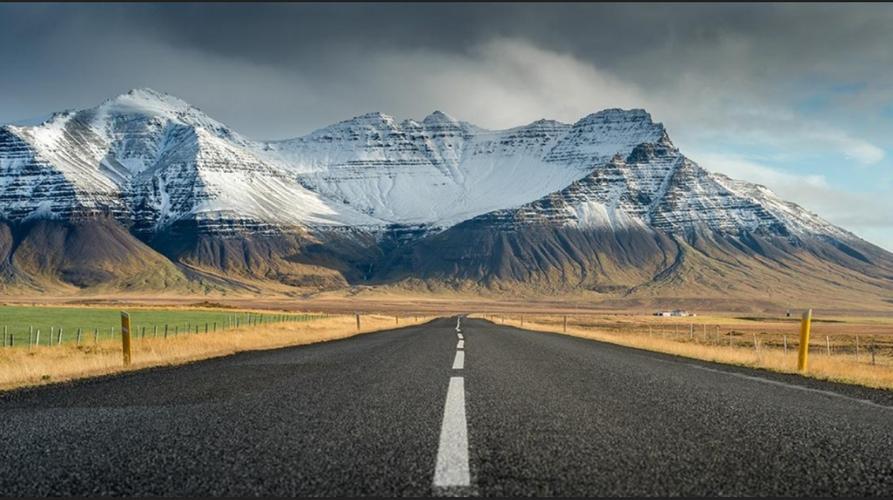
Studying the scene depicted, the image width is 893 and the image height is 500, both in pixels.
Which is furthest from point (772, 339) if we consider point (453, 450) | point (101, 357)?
point (453, 450)

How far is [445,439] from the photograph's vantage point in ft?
22.4

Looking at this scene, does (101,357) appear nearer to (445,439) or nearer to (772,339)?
(445,439)

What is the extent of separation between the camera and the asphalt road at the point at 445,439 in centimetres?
546

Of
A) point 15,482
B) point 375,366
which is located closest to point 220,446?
point 15,482

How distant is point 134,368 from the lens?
59.8 ft

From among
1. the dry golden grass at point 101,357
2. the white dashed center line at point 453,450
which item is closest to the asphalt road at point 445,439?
the white dashed center line at point 453,450

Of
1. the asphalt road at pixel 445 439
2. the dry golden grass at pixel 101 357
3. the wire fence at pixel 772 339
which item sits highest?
the asphalt road at pixel 445 439

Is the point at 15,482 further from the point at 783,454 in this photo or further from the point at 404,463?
the point at 783,454

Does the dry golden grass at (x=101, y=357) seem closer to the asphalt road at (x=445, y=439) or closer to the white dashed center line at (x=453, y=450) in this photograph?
the asphalt road at (x=445, y=439)

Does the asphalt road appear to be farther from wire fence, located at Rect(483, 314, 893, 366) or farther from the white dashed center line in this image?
wire fence, located at Rect(483, 314, 893, 366)

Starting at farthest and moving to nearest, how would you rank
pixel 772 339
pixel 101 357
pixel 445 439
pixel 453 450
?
1. pixel 772 339
2. pixel 101 357
3. pixel 445 439
4. pixel 453 450

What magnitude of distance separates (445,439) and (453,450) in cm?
53

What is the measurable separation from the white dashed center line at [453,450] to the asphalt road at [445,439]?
0.08ft

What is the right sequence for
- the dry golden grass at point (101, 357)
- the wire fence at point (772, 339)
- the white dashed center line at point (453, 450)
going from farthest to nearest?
the wire fence at point (772, 339), the dry golden grass at point (101, 357), the white dashed center line at point (453, 450)
